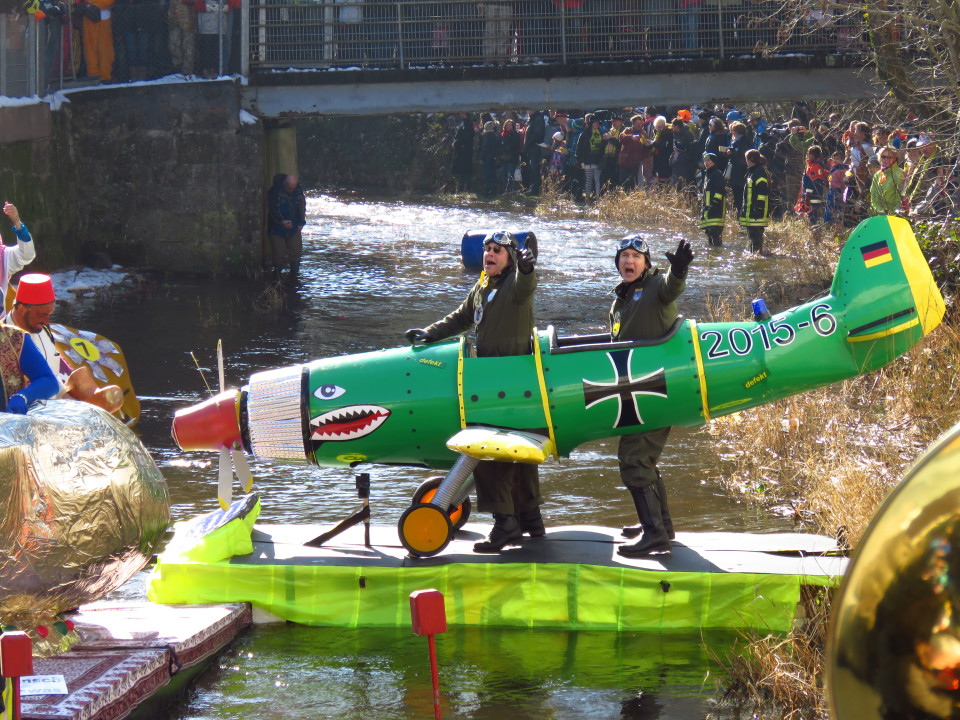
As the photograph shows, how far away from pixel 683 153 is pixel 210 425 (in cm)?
1625

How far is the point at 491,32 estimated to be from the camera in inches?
655

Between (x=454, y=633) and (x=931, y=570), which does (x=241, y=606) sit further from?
(x=931, y=570)

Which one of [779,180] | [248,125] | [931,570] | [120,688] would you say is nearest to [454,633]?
[120,688]

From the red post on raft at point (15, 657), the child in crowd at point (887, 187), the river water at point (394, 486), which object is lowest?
the river water at point (394, 486)

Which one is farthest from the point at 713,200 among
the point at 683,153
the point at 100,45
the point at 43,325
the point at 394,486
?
the point at 43,325

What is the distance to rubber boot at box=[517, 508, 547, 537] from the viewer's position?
7.13 meters

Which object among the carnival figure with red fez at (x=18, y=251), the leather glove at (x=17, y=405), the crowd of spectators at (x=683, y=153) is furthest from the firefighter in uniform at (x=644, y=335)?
the crowd of spectators at (x=683, y=153)

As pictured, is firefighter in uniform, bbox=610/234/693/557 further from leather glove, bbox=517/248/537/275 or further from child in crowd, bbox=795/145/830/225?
child in crowd, bbox=795/145/830/225

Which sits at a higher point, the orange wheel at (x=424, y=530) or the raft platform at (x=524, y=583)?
the orange wheel at (x=424, y=530)

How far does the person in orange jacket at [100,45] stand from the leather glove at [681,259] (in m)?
11.9

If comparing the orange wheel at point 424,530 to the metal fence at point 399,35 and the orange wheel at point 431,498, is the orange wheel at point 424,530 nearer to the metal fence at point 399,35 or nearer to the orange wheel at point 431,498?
the orange wheel at point 431,498

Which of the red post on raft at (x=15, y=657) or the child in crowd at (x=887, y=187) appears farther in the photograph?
the child in crowd at (x=887, y=187)

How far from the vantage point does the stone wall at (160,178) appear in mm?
15883

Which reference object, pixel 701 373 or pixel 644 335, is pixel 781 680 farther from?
pixel 644 335
